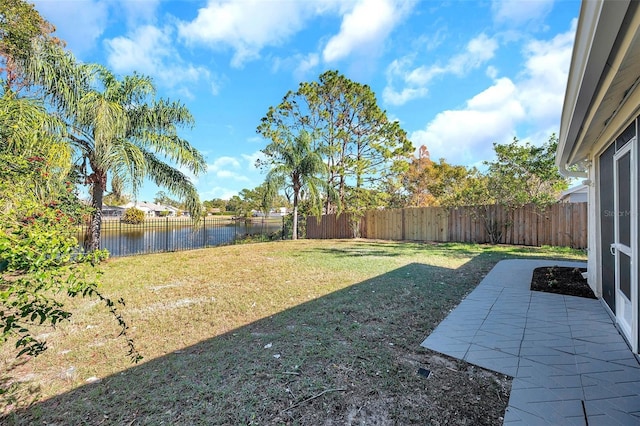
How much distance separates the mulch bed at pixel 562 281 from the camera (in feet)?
13.5

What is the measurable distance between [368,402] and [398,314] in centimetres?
175

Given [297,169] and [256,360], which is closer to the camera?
[256,360]

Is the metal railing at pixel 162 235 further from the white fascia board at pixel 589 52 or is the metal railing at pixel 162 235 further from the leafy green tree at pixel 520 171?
the leafy green tree at pixel 520 171

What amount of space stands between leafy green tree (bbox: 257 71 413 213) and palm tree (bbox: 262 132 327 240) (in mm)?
1223

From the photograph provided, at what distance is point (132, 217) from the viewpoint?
1098cm

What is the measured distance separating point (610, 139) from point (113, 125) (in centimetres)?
919

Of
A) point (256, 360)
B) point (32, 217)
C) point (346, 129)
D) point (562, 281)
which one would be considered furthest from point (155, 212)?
point (562, 281)

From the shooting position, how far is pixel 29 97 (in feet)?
19.9

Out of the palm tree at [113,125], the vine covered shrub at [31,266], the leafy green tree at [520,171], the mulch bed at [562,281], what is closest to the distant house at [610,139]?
the mulch bed at [562,281]

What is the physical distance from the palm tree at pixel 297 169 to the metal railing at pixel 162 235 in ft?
11.4

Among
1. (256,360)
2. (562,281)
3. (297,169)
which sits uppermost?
(297,169)

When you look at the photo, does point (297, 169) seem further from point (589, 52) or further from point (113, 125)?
point (589, 52)

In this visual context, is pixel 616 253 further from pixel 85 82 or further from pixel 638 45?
pixel 85 82

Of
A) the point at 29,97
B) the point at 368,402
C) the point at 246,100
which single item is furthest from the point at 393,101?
the point at 368,402
